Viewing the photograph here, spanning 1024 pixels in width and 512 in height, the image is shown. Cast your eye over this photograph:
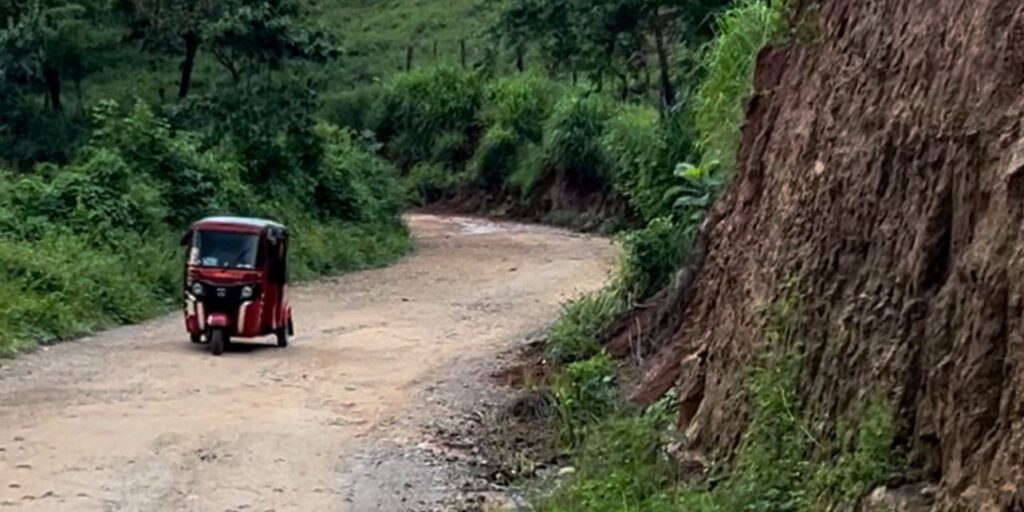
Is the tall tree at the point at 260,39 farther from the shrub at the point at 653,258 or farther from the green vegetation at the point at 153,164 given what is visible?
the shrub at the point at 653,258

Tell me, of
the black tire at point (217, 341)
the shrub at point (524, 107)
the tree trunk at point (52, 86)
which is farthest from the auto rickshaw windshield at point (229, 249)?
the shrub at point (524, 107)

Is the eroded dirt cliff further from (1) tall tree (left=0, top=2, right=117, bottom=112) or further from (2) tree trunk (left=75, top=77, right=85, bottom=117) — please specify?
(2) tree trunk (left=75, top=77, right=85, bottom=117)

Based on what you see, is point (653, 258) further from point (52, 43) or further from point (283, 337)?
point (52, 43)

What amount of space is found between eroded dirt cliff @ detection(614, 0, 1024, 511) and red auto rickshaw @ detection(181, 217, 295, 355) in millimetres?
7556

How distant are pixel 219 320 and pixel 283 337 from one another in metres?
1.08

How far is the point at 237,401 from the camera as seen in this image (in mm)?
14078

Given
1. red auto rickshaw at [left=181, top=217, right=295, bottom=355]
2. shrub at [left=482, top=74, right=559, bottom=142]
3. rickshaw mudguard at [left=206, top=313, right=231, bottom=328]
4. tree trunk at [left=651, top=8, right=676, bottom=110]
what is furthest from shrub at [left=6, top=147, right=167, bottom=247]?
shrub at [left=482, top=74, right=559, bottom=142]

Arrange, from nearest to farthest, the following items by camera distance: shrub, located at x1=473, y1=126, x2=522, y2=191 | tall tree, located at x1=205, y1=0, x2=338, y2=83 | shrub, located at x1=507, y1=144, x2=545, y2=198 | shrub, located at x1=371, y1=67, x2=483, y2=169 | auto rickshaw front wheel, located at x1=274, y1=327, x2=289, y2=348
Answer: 1. auto rickshaw front wheel, located at x1=274, y1=327, x2=289, y2=348
2. tall tree, located at x1=205, y1=0, x2=338, y2=83
3. shrub, located at x1=507, y1=144, x2=545, y2=198
4. shrub, located at x1=473, y1=126, x2=522, y2=191
5. shrub, located at x1=371, y1=67, x2=483, y2=169

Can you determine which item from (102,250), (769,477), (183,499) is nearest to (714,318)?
(769,477)

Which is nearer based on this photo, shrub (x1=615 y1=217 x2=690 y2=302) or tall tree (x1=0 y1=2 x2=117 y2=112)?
shrub (x1=615 y1=217 x2=690 y2=302)

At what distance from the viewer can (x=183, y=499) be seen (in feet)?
33.7

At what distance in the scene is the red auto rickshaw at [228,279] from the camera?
17.2 m

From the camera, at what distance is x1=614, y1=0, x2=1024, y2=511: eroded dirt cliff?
6.47m

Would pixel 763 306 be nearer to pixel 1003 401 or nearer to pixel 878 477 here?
pixel 878 477
